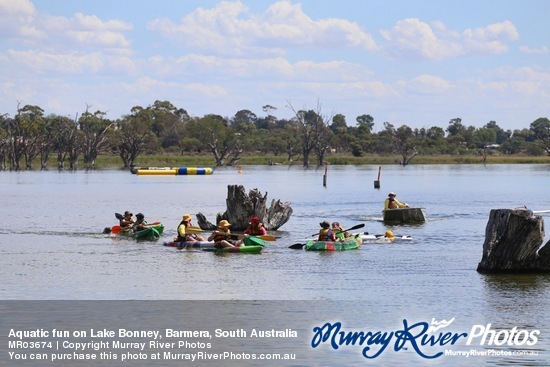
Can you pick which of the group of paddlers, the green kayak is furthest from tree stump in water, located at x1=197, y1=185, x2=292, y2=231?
the green kayak

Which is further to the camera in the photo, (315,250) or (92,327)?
(315,250)

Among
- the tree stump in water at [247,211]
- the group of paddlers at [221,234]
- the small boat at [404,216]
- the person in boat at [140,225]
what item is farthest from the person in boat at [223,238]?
the small boat at [404,216]

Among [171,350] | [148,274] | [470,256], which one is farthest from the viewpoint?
[470,256]

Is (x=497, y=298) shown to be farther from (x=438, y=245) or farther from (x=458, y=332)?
(x=438, y=245)

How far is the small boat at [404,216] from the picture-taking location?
54.2m

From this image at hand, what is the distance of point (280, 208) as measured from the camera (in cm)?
5075

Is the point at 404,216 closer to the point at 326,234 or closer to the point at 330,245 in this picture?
the point at 326,234

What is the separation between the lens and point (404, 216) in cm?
5431

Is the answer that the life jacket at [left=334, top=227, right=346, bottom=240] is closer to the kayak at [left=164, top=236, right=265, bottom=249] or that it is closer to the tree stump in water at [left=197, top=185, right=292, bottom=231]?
the kayak at [left=164, top=236, right=265, bottom=249]

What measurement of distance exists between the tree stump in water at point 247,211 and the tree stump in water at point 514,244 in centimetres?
1882

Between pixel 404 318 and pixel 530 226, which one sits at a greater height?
pixel 530 226

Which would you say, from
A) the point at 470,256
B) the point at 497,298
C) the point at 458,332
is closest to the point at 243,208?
the point at 470,256

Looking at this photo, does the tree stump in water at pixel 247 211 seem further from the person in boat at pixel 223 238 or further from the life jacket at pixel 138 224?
the person in boat at pixel 223 238

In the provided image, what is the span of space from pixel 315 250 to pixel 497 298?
1268 centimetres
